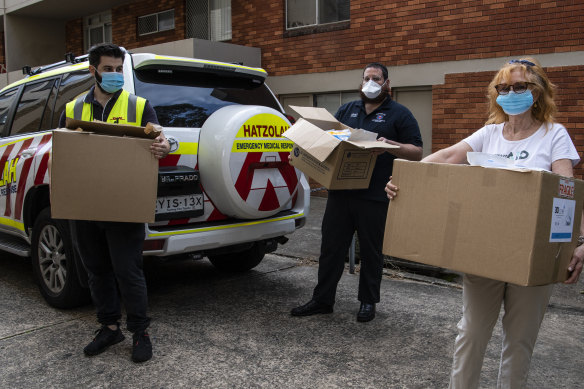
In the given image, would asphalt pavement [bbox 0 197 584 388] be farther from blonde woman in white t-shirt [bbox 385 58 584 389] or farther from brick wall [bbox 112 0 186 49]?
brick wall [bbox 112 0 186 49]

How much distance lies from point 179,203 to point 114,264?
705 mm

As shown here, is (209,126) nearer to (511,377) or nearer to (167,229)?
(167,229)

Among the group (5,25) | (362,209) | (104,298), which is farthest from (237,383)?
(5,25)

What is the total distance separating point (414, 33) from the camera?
28.6 ft

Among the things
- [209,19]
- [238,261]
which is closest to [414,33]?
[209,19]

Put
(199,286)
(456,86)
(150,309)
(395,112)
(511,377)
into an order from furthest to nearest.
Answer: (456,86)
(199,286)
(150,309)
(395,112)
(511,377)

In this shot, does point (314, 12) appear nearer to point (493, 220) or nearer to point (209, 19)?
point (209, 19)

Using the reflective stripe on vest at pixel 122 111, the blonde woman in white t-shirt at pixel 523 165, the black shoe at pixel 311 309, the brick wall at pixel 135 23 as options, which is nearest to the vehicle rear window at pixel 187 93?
the reflective stripe on vest at pixel 122 111

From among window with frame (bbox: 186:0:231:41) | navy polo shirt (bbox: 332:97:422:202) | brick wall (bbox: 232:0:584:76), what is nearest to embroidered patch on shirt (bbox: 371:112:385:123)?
navy polo shirt (bbox: 332:97:422:202)

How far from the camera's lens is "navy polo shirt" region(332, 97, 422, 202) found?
13.1ft

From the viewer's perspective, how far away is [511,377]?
245 cm

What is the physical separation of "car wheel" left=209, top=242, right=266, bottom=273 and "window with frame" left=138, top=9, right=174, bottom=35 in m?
8.45

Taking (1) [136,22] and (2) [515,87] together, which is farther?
(1) [136,22]

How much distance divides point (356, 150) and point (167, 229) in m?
1.44
